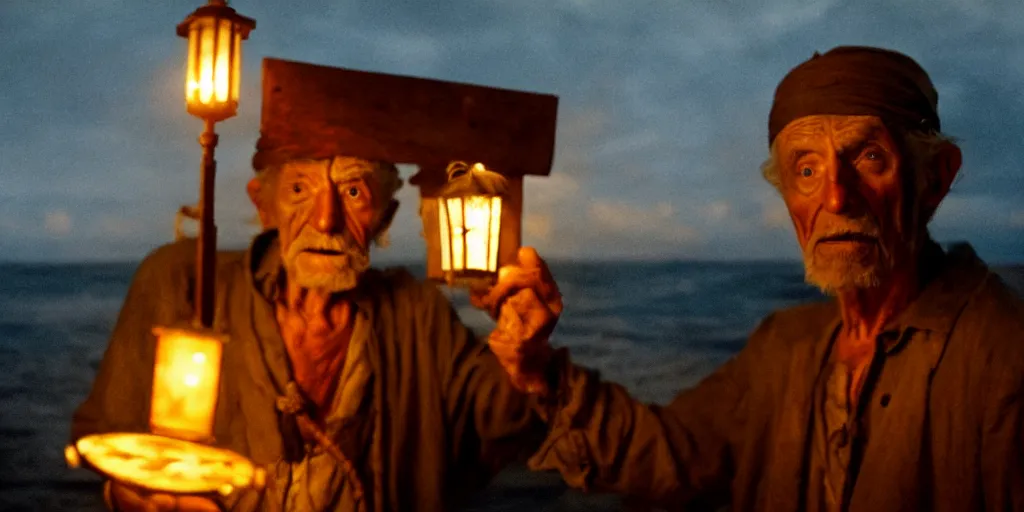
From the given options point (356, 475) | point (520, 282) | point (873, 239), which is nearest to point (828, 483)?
point (873, 239)

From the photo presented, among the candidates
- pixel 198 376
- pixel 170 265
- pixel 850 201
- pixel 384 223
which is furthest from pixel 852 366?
pixel 170 265

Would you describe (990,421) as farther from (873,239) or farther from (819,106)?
(819,106)

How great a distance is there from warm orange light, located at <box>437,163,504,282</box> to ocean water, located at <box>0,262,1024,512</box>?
2.09 meters

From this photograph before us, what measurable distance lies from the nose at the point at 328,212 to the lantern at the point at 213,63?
0.46 meters

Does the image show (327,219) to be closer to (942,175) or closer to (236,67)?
(236,67)

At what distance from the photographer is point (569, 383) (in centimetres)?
417

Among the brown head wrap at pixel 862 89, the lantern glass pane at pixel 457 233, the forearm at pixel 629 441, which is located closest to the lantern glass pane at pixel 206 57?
the lantern glass pane at pixel 457 233

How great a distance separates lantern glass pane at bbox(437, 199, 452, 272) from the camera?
420 centimetres

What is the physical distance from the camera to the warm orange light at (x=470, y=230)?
4.17 m

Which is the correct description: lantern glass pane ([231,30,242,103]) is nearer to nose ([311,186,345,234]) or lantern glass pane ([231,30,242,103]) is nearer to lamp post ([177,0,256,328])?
lamp post ([177,0,256,328])

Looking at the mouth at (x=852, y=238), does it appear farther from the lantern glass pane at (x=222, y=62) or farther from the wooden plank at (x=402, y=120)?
the lantern glass pane at (x=222, y=62)

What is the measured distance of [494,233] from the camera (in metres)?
4.22

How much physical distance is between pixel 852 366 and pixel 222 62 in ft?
8.23

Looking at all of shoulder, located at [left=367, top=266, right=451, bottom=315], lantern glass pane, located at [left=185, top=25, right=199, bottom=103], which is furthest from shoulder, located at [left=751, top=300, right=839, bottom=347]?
lantern glass pane, located at [left=185, top=25, right=199, bottom=103]
